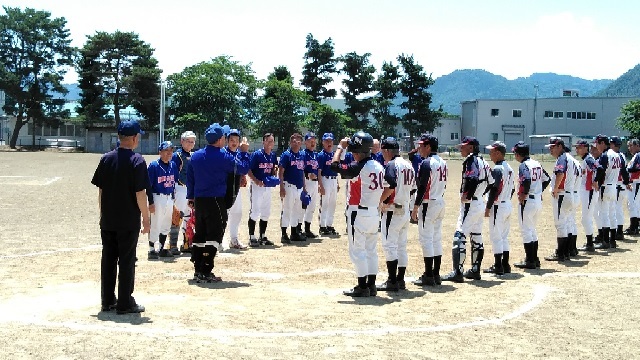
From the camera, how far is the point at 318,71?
9188 centimetres

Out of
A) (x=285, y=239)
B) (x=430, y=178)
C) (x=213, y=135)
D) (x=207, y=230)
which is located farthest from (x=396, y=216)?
(x=285, y=239)

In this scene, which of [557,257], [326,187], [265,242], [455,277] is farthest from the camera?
[326,187]

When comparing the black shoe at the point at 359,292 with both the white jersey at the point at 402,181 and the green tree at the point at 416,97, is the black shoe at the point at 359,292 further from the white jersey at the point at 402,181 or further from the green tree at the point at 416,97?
the green tree at the point at 416,97

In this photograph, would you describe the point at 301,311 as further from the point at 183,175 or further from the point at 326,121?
the point at 326,121

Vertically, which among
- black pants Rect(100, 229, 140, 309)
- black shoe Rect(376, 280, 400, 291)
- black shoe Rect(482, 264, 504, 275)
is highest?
black pants Rect(100, 229, 140, 309)

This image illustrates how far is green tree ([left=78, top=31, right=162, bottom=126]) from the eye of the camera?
79812mm

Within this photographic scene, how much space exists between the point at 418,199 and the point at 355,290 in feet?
5.94

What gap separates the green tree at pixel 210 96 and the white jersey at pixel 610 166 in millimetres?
65730

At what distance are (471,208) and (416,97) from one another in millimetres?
76696

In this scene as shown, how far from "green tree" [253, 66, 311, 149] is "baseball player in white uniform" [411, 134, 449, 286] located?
69.2 m

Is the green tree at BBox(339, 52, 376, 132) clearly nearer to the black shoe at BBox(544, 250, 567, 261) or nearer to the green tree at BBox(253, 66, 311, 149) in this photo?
the green tree at BBox(253, 66, 311, 149)

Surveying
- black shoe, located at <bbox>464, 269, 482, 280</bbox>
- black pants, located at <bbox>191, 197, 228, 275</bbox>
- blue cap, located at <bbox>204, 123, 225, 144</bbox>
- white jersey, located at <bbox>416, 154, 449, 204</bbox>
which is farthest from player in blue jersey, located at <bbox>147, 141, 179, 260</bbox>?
black shoe, located at <bbox>464, 269, 482, 280</bbox>

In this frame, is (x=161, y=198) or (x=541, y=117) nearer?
Result: (x=161, y=198)

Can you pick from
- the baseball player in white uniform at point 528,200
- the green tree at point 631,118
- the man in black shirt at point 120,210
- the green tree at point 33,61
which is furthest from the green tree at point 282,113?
the man in black shirt at point 120,210
